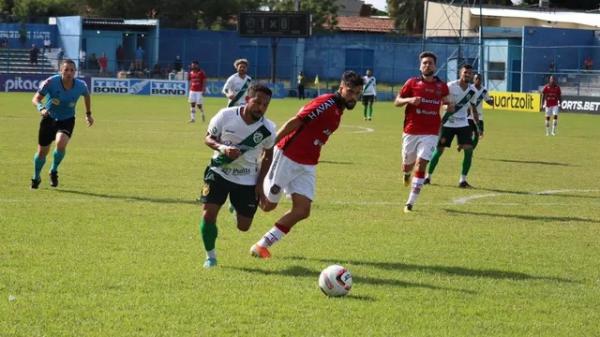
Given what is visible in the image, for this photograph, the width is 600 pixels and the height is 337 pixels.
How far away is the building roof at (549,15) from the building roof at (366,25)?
24255mm

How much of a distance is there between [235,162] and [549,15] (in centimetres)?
7194

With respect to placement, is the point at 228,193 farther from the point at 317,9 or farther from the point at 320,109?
the point at 317,9

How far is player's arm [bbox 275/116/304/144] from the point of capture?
10.8 m

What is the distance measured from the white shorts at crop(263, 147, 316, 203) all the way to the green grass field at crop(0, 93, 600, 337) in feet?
2.18

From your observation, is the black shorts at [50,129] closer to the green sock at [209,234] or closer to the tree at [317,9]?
the green sock at [209,234]

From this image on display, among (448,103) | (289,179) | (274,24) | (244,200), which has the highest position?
(274,24)

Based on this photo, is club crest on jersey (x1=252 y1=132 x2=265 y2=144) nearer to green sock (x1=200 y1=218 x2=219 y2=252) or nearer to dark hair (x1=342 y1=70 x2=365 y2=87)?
green sock (x1=200 y1=218 x2=219 y2=252)

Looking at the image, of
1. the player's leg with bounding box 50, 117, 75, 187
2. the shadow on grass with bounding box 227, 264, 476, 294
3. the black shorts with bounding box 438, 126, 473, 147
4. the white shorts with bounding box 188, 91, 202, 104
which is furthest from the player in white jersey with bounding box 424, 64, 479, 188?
the white shorts with bounding box 188, 91, 202, 104

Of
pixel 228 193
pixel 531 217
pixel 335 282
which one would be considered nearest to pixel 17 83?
pixel 531 217

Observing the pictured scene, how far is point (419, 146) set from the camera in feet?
52.3

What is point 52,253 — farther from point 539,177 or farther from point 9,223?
point 539,177

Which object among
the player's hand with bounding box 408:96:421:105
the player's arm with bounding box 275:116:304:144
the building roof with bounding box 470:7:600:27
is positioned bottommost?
the player's arm with bounding box 275:116:304:144

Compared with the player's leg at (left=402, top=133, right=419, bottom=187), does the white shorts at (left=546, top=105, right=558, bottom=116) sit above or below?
above

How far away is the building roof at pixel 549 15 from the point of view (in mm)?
77125
